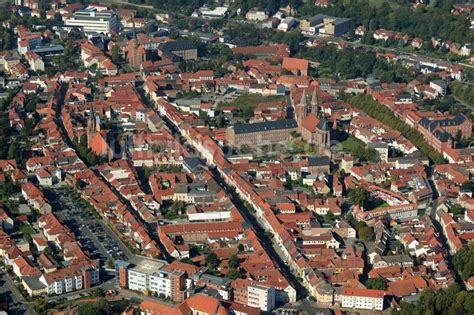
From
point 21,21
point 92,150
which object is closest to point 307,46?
point 21,21

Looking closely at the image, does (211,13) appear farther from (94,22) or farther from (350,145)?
(350,145)

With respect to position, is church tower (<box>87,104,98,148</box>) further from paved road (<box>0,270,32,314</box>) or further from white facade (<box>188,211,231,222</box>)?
paved road (<box>0,270,32,314</box>)

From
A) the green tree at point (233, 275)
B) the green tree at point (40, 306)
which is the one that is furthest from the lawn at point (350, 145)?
the green tree at point (40, 306)

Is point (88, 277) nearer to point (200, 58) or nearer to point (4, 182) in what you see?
point (4, 182)

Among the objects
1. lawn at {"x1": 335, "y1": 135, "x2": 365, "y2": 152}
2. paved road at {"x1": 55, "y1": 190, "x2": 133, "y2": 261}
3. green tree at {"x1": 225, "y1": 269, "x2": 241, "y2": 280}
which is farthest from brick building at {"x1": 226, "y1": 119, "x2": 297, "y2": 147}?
green tree at {"x1": 225, "y1": 269, "x2": 241, "y2": 280}

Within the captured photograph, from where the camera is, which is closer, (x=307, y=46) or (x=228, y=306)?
(x=228, y=306)

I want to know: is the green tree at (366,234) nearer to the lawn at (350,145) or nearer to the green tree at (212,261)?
the green tree at (212,261)
